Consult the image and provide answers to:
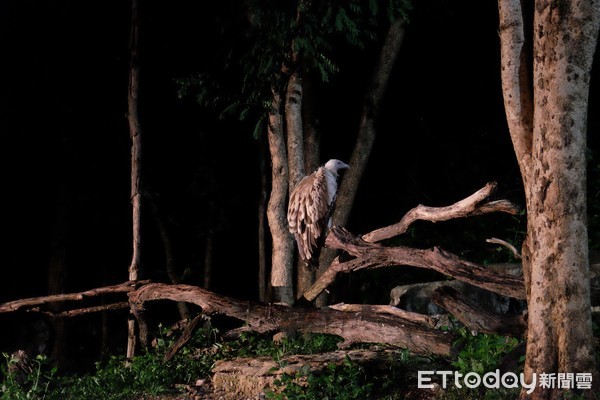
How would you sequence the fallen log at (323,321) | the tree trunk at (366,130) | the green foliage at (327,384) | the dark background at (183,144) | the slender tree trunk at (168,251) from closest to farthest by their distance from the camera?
the green foliage at (327,384)
the fallen log at (323,321)
the tree trunk at (366,130)
the dark background at (183,144)
the slender tree trunk at (168,251)

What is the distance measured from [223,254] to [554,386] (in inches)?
398

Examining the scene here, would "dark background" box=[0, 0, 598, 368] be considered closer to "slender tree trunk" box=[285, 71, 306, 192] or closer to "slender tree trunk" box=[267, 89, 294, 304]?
"slender tree trunk" box=[267, 89, 294, 304]

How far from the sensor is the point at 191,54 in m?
13.6

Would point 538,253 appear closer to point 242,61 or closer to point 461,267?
point 461,267

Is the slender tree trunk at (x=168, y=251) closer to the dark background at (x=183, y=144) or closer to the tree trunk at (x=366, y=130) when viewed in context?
the dark background at (x=183, y=144)

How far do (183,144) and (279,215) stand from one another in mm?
5974

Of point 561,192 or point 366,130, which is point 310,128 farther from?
point 561,192

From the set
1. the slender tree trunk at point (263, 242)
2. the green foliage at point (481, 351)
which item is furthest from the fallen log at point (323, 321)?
the slender tree trunk at point (263, 242)

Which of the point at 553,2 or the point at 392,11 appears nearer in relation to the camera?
the point at 553,2

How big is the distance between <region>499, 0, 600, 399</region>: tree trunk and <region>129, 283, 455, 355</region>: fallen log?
4.64ft

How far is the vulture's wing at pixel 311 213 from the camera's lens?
8156 millimetres

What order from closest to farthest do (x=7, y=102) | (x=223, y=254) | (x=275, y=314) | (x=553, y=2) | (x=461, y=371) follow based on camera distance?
(x=553, y=2) < (x=461, y=371) < (x=275, y=314) < (x=7, y=102) < (x=223, y=254)

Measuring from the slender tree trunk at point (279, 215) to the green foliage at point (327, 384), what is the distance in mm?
2265

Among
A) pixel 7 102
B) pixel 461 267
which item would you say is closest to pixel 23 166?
pixel 7 102
